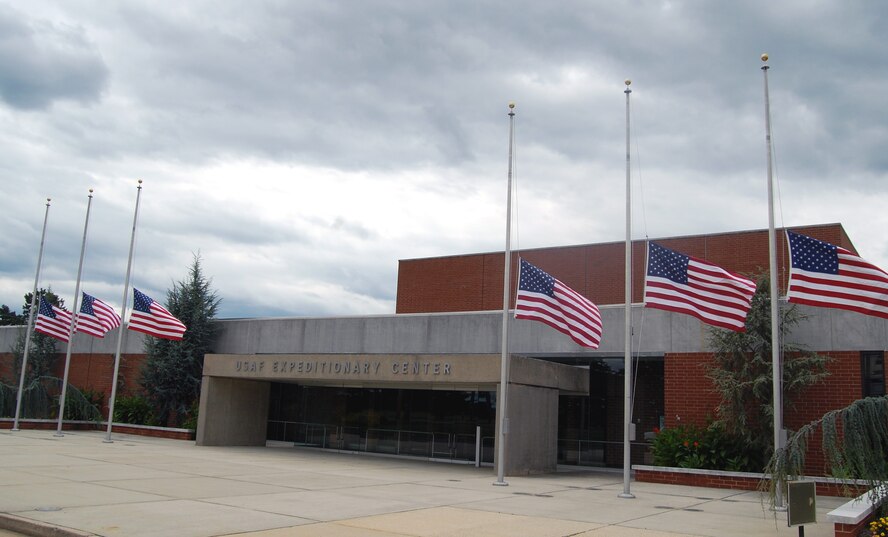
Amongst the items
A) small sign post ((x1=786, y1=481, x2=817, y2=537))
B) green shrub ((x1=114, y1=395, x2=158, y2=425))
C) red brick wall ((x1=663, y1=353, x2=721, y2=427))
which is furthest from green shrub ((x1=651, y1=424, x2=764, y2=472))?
green shrub ((x1=114, y1=395, x2=158, y2=425))

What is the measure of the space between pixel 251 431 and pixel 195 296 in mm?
7774

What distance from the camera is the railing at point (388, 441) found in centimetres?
2898

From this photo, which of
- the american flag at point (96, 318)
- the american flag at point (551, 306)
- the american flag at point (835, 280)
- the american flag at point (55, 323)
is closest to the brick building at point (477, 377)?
the american flag at point (551, 306)

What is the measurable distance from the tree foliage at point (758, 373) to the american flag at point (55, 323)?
25.1 m

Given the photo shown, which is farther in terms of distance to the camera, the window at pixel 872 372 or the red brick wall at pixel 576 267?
the red brick wall at pixel 576 267

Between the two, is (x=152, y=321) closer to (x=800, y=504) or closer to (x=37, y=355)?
(x=37, y=355)

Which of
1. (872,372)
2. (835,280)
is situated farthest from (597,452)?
(835,280)

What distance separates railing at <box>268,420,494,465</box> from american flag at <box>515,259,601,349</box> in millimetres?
9053

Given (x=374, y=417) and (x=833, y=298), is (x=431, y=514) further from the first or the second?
(x=374, y=417)

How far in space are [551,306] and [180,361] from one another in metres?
21.6

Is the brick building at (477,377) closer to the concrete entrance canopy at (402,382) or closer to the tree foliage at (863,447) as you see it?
the concrete entrance canopy at (402,382)

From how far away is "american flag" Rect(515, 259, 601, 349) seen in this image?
2006 centimetres

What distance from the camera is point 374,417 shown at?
32031 millimetres

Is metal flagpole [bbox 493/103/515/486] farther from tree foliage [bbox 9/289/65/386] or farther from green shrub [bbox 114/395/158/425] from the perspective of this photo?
tree foliage [bbox 9/289/65/386]
